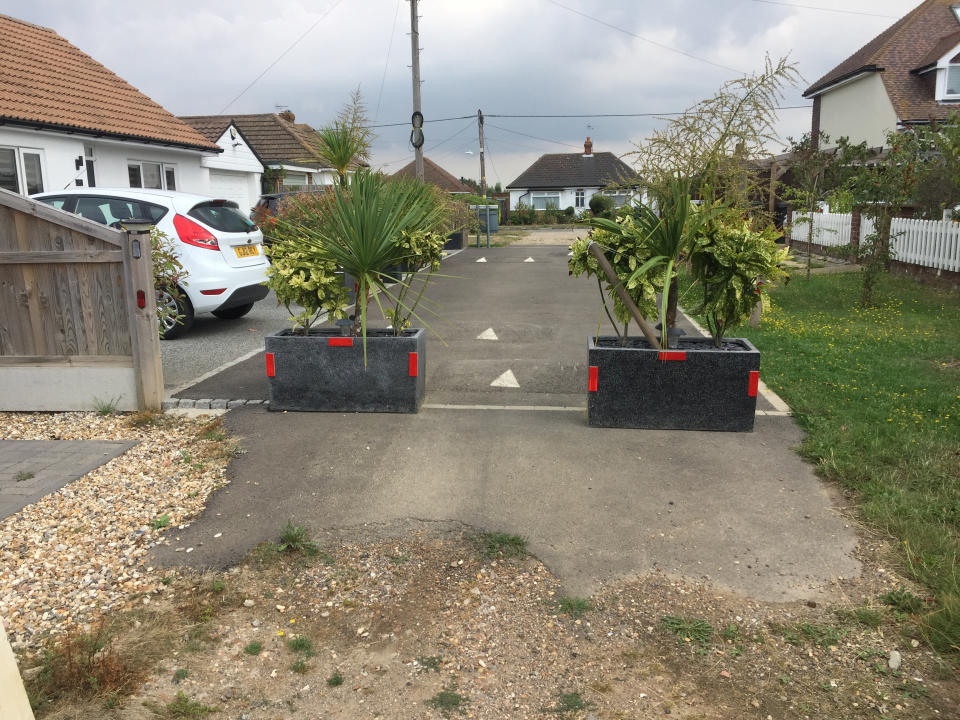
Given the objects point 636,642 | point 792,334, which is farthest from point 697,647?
point 792,334

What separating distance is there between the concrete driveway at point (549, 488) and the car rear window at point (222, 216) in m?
3.20

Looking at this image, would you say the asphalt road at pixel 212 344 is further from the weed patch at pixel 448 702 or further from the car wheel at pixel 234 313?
the weed patch at pixel 448 702

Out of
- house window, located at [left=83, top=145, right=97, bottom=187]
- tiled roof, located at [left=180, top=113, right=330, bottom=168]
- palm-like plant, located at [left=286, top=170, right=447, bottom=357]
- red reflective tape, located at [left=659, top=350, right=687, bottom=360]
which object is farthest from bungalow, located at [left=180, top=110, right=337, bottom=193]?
red reflective tape, located at [left=659, top=350, right=687, bottom=360]

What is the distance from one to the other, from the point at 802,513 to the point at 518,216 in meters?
49.9

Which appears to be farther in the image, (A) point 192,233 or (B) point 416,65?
(B) point 416,65

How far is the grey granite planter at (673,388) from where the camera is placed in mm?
6000

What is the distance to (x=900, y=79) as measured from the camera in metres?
28.9

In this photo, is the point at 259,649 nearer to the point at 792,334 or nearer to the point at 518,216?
the point at 792,334

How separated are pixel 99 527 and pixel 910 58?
34189 mm

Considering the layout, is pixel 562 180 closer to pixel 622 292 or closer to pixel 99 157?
pixel 99 157

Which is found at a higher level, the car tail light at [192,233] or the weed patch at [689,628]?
the car tail light at [192,233]

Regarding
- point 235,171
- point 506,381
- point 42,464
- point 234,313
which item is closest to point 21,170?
point 234,313

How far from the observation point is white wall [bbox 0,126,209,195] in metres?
14.2

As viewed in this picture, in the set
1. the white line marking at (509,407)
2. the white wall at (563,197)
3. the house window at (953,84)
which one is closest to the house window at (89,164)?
the white line marking at (509,407)
